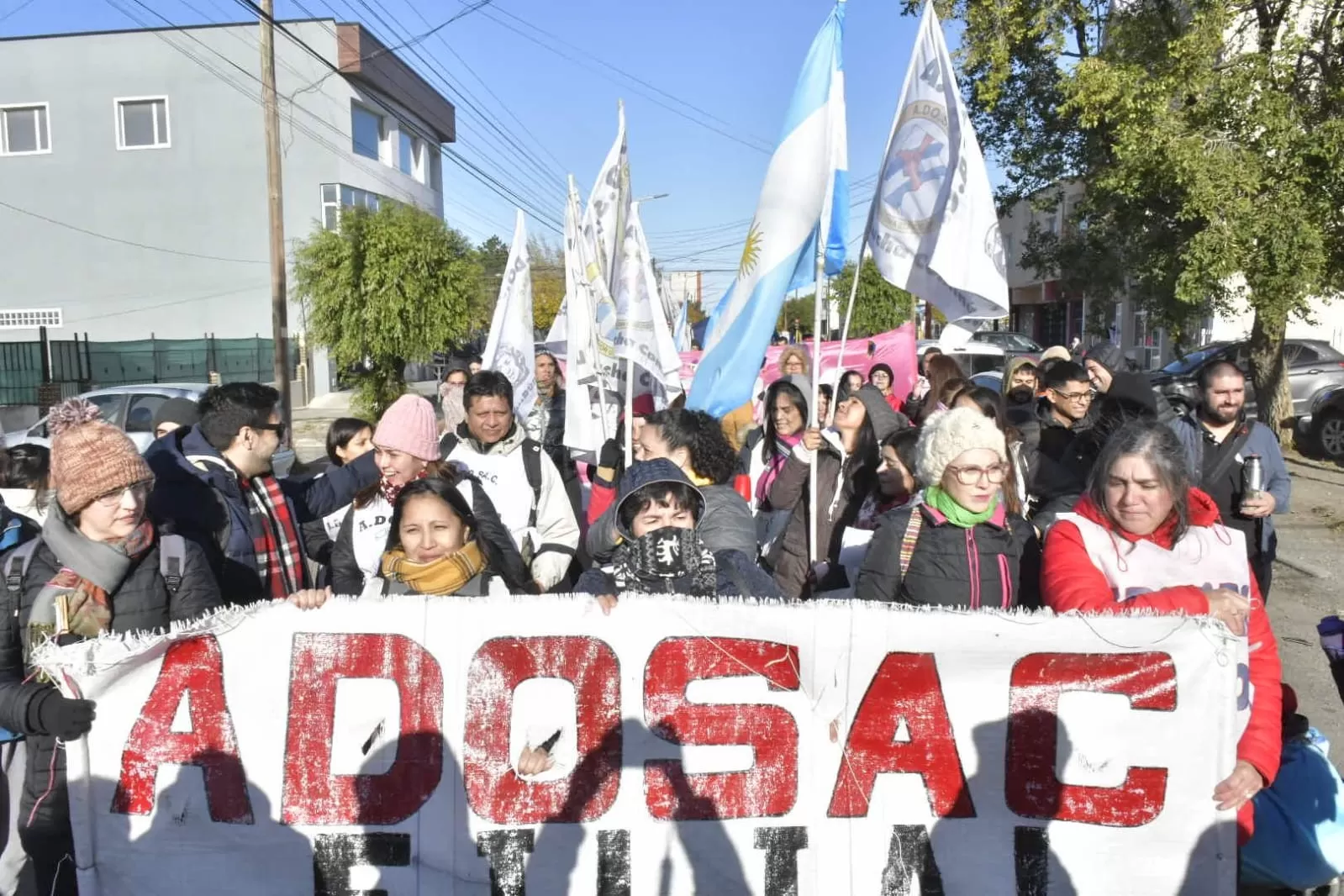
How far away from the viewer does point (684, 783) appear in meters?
3.06

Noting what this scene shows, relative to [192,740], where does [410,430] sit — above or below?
above

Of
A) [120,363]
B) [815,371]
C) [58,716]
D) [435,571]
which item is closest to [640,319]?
[815,371]

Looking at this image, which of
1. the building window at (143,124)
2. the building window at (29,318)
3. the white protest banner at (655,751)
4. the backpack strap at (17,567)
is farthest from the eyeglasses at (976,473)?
the building window at (29,318)

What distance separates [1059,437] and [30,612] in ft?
16.0

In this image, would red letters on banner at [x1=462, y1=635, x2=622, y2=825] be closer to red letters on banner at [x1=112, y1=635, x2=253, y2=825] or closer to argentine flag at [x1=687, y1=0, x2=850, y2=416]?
red letters on banner at [x1=112, y1=635, x2=253, y2=825]

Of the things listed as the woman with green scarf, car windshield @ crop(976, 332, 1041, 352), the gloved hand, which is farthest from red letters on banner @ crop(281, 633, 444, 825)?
car windshield @ crop(976, 332, 1041, 352)

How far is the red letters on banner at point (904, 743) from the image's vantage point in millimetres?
3006

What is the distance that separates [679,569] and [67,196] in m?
36.0

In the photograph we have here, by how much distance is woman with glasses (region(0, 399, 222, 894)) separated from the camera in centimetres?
283

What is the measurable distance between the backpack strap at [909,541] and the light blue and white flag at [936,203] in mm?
1622

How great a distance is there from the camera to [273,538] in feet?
13.0

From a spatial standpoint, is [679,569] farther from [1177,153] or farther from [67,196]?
[67,196]

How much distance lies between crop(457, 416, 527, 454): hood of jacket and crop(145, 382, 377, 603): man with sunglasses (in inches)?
39.6

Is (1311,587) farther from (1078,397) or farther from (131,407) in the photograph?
(131,407)
